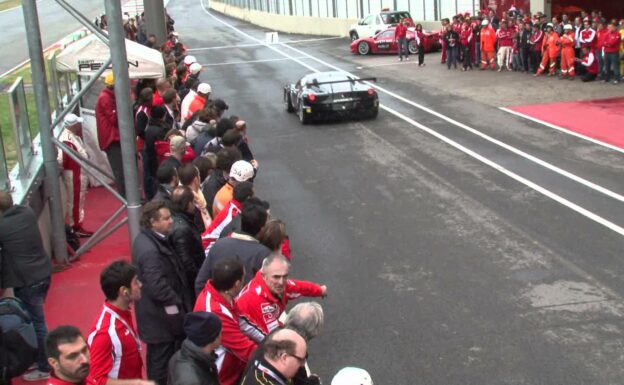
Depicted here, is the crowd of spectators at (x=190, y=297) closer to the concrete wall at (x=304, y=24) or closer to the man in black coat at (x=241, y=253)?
the man in black coat at (x=241, y=253)

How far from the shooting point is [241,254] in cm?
716

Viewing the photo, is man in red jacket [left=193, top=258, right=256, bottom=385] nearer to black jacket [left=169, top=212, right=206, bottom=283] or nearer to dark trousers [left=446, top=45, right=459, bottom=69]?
black jacket [left=169, top=212, right=206, bottom=283]

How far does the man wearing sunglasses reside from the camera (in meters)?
5.00

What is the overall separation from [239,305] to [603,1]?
34.3 meters

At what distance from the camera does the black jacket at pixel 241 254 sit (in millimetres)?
7117

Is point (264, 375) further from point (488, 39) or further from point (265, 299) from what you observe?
point (488, 39)

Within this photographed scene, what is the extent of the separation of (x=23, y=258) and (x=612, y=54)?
21283mm

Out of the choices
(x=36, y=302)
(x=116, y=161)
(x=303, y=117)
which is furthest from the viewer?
(x=303, y=117)

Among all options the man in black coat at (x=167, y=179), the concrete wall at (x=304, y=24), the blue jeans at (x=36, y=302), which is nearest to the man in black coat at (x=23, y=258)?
the blue jeans at (x=36, y=302)

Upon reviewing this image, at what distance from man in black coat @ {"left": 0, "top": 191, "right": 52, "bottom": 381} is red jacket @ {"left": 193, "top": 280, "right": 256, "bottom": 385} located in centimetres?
253

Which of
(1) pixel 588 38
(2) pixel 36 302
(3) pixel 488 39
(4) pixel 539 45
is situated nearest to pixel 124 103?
(2) pixel 36 302

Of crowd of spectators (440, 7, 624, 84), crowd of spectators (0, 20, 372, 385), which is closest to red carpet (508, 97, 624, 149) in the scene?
crowd of spectators (440, 7, 624, 84)

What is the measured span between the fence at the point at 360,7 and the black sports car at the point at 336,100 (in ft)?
71.1

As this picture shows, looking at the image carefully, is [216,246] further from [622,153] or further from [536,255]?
[622,153]
